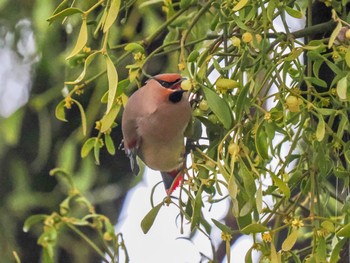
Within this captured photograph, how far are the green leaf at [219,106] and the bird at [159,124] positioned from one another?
8cm

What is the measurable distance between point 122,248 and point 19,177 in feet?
1.44

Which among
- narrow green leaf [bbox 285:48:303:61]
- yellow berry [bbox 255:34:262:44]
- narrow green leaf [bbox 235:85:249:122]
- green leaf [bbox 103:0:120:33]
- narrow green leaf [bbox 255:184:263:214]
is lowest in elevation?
narrow green leaf [bbox 255:184:263:214]

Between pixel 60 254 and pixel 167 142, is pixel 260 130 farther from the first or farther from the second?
pixel 60 254

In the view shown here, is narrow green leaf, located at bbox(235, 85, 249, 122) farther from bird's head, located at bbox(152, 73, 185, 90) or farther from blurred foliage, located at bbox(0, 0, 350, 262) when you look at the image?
bird's head, located at bbox(152, 73, 185, 90)

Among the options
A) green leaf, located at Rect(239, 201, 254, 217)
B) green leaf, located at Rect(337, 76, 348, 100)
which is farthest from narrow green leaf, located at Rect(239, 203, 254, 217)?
green leaf, located at Rect(337, 76, 348, 100)

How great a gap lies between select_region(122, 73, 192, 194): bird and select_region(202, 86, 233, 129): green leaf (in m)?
0.08

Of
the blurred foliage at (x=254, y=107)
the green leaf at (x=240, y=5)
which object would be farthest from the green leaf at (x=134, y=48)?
the green leaf at (x=240, y=5)

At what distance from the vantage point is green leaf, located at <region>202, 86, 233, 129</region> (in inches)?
27.8

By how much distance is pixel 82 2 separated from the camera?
2.96 feet

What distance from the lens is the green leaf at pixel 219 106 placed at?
71 cm

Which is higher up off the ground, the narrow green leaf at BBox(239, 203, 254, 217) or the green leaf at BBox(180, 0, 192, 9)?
the green leaf at BBox(180, 0, 192, 9)

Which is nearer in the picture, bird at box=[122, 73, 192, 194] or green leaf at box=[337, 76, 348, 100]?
green leaf at box=[337, 76, 348, 100]

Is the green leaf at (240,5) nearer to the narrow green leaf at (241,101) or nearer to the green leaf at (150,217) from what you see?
the narrow green leaf at (241,101)

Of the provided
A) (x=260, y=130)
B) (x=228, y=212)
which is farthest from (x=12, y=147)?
(x=260, y=130)
